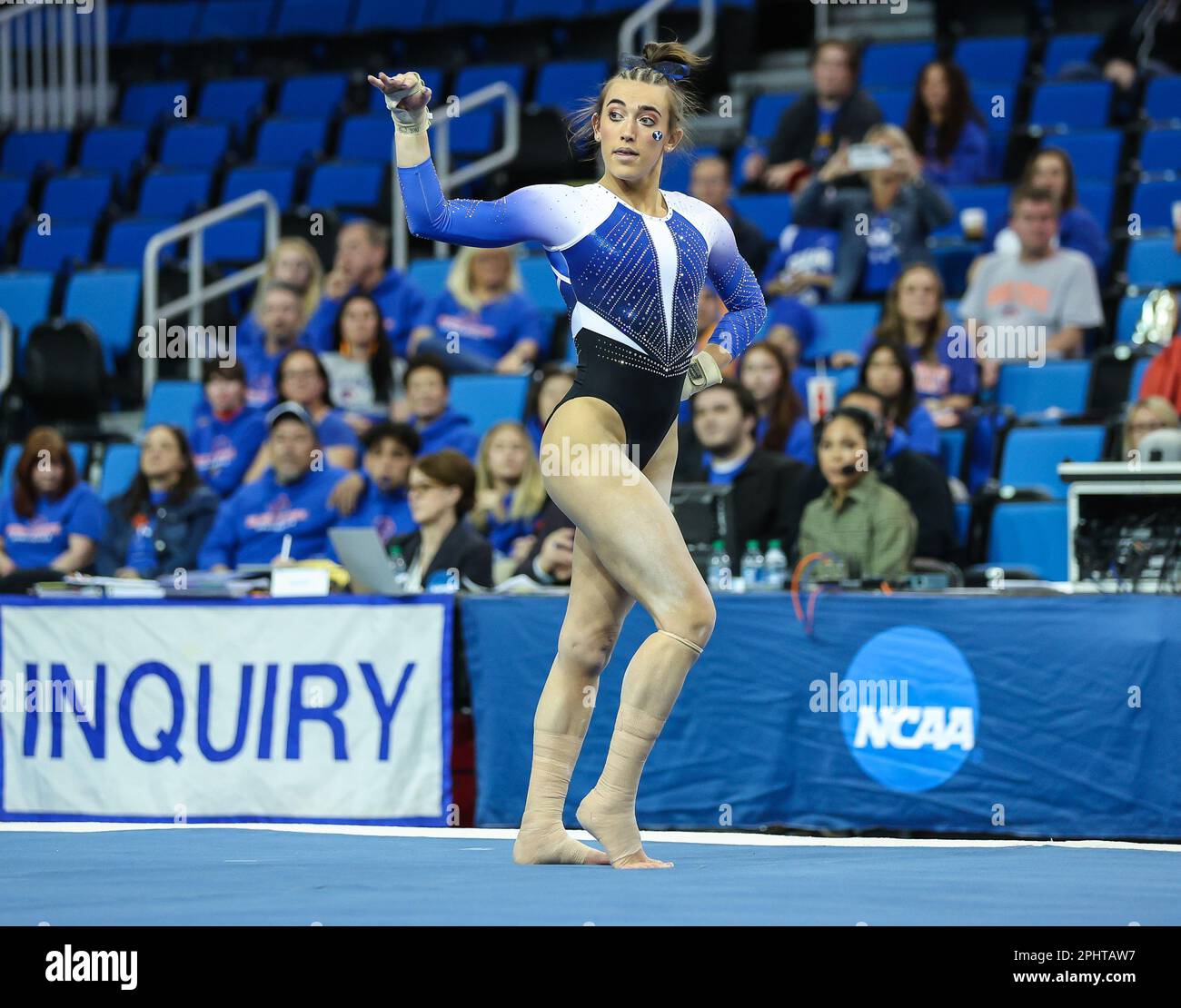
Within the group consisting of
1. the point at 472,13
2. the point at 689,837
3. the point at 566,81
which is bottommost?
the point at 689,837

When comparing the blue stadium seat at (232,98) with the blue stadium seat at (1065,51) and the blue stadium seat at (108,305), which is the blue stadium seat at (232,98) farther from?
the blue stadium seat at (1065,51)

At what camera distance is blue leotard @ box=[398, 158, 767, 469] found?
3.98 meters

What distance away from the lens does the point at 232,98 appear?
12.9 m

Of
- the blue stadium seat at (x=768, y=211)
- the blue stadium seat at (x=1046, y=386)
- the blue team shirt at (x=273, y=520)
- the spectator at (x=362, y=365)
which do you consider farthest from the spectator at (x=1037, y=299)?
the blue team shirt at (x=273, y=520)

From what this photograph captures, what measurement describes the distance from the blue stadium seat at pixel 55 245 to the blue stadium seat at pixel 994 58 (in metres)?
5.29

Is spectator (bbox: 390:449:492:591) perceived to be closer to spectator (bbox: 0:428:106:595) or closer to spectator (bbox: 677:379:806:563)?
spectator (bbox: 677:379:806:563)

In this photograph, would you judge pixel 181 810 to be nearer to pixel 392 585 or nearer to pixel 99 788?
A: pixel 99 788

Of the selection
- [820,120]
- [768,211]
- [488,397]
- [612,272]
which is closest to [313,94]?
[768,211]

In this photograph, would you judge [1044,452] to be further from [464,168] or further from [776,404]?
[464,168]

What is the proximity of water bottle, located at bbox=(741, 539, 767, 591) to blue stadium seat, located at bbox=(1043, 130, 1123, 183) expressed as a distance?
3.67 m

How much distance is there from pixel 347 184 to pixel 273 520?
3.95 m

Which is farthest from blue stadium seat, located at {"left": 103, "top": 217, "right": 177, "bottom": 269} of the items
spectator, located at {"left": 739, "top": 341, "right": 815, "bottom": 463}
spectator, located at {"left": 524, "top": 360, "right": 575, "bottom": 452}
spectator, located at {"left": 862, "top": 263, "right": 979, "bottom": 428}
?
spectator, located at {"left": 862, "top": 263, "right": 979, "bottom": 428}

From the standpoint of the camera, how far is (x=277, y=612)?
20.2 feet

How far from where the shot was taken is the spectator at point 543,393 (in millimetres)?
7738
